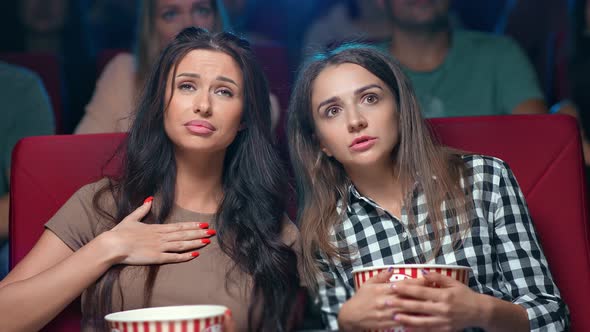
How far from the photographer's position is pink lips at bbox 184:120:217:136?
60.6 inches

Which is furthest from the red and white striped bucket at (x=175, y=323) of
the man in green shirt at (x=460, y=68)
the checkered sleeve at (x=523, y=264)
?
the man in green shirt at (x=460, y=68)

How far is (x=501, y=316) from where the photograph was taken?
126cm

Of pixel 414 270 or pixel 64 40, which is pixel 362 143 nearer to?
pixel 414 270

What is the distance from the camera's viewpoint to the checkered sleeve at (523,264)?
1.37 m

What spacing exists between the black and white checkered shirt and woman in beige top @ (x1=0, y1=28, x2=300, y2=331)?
0.11m

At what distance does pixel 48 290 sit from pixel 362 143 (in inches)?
26.1

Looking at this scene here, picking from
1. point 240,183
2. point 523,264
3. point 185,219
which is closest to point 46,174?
point 185,219

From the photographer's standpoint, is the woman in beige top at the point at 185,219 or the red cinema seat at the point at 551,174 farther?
the red cinema seat at the point at 551,174

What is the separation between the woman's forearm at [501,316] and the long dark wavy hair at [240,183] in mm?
455

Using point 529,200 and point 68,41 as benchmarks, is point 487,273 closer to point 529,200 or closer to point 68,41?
point 529,200

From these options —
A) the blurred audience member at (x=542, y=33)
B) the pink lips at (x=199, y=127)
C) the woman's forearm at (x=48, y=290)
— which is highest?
the blurred audience member at (x=542, y=33)

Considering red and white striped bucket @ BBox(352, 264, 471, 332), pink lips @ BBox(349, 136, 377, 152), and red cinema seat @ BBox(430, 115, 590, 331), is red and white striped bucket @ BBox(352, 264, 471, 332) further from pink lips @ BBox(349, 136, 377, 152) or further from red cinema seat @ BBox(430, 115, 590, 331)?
red cinema seat @ BBox(430, 115, 590, 331)

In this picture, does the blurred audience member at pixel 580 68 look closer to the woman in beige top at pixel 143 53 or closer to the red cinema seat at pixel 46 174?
the woman in beige top at pixel 143 53

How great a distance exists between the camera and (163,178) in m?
1.66
